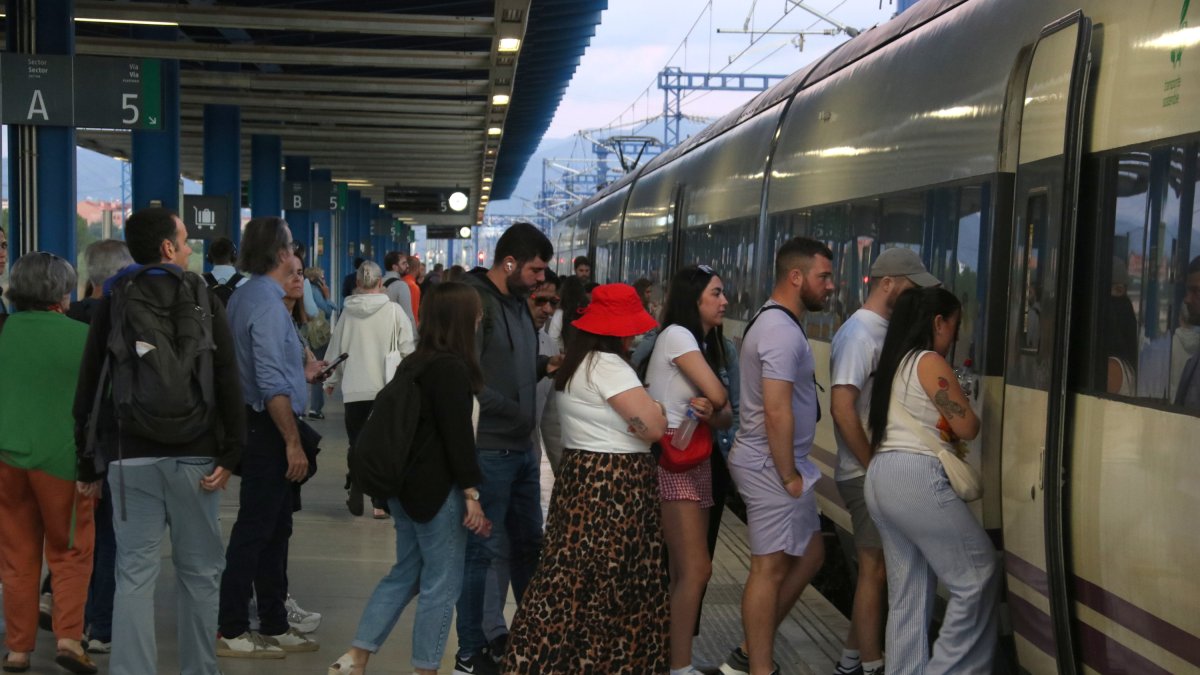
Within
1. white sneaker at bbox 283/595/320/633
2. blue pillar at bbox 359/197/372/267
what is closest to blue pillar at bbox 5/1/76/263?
white sneaker at bbox 283/595/320/633

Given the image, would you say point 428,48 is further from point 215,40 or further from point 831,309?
point 831,309

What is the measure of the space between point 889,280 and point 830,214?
3.07 meters

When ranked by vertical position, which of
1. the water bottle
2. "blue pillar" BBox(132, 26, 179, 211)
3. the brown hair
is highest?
"blue pillar" BBox(132, 26, 179, 211)

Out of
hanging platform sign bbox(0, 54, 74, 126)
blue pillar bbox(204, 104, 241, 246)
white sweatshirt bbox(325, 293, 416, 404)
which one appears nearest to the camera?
white sweatshirt bbox(325, 293, 416, 404)

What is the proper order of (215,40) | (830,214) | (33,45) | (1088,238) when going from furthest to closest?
1. (215,40)
2. (33,45)
3. (830,214)
4. (1088,238)

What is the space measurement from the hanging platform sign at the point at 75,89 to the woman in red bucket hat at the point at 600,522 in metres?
7.72

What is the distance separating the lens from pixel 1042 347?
207 inches

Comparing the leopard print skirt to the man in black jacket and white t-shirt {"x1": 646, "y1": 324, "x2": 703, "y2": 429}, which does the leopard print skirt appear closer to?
white t-shirt {"x1": 646, "y1": 324, "x2": 703, "y2": 429}

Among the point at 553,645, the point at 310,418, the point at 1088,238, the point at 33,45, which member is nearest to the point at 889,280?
the point at 1088,238

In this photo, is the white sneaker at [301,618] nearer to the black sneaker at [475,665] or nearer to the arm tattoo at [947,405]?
the black sneaker at [475,665]

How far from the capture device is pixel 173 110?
1816 cm

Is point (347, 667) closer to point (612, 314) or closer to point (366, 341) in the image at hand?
point (612, 314)

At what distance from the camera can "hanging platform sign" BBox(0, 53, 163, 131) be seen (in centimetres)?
1205

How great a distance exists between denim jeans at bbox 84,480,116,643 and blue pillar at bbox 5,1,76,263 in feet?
21.3
